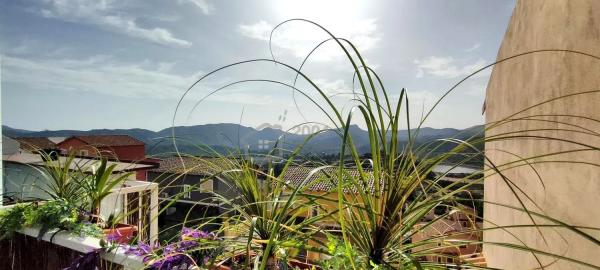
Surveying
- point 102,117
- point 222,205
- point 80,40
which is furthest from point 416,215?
point 80,40

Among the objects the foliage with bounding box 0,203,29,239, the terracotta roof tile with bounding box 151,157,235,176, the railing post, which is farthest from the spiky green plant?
the foliage with bounding box 0,203,29,239

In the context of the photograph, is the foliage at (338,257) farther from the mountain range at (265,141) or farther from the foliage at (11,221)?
the foliage at (11,221)

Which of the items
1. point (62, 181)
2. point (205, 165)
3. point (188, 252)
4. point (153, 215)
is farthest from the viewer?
point (62, 181)

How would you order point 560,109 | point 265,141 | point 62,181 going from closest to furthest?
1. point 265,141
2. point 560,109
3. point 62,181

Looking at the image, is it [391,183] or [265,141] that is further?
[265,141]

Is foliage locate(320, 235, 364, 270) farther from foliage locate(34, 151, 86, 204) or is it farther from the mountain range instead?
foliage locate(34, 151, 86, 204)

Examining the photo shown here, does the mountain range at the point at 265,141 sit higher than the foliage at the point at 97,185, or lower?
higher

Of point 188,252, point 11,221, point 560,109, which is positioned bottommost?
point 11,221

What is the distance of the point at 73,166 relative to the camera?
2648 mm

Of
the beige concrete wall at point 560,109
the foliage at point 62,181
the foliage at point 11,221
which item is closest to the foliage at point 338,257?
the beige concrete wall at point 560,109

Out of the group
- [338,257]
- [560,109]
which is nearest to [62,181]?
[338,257]

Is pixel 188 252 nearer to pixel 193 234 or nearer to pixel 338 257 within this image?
pixel 193 234

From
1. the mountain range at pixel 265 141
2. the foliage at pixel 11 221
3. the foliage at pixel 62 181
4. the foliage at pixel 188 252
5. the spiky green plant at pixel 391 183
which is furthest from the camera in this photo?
the foliage at pixel 62 181

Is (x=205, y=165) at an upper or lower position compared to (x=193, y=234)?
upper
